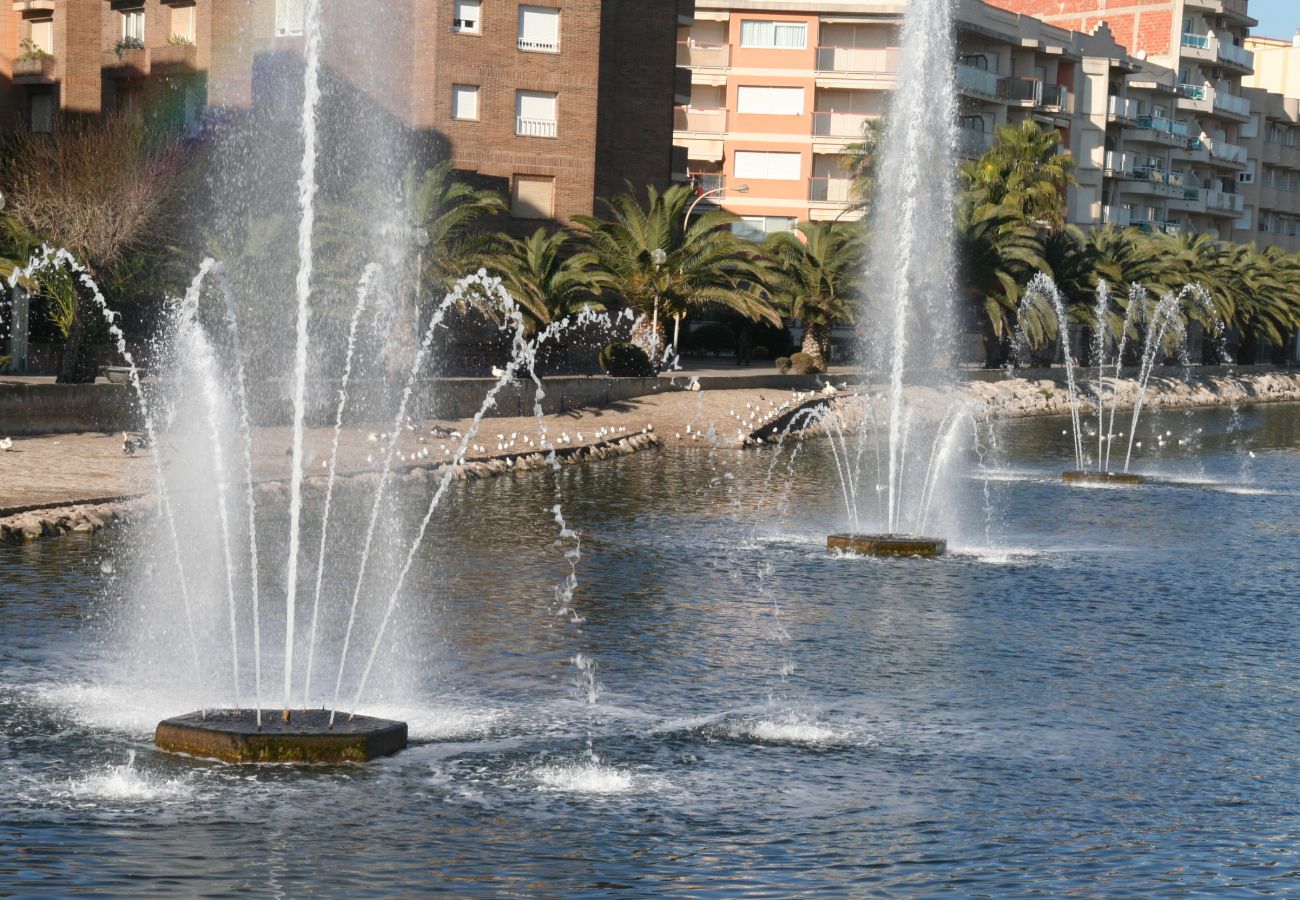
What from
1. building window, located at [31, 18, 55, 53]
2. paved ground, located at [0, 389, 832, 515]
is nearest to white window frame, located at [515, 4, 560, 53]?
building window, located at [31, 18, 55, 53]

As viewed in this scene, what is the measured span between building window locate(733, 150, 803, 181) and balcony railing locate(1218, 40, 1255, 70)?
44.2 m

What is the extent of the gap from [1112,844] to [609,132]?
56260 millimetres

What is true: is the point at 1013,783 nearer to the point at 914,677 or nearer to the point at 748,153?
the point at 914,677

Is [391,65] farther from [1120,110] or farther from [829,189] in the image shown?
[1120,110]

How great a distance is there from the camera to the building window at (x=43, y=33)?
62500 mm

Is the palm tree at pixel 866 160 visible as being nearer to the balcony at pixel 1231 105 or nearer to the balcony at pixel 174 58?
the balcony at pixel 174 58

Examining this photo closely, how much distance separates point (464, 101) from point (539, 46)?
3231 millimetres

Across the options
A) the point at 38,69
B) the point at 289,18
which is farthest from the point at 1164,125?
the point at 38,69

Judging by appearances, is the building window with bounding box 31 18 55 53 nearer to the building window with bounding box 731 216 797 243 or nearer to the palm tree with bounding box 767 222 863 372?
the palm tree with bounding box 767 222 863 372

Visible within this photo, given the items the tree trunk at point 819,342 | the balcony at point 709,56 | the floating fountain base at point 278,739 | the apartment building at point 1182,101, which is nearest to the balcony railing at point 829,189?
the balcony at point 709,56

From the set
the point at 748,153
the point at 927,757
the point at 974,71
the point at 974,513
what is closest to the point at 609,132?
the point at 748,153

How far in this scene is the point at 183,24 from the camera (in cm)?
6000

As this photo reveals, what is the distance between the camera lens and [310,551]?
23.6 m

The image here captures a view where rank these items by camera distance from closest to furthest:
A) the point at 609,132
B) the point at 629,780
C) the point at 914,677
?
the point at 629,780
the point at 914,677
the point at 609,132
